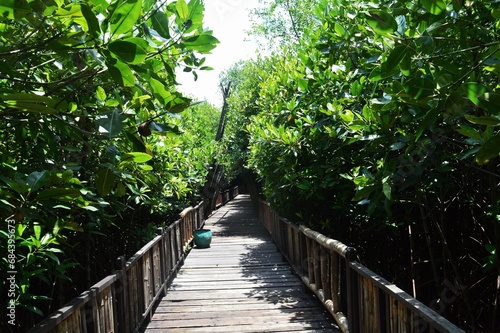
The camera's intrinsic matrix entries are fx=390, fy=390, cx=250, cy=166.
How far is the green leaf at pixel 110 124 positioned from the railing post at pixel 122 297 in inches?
96.7

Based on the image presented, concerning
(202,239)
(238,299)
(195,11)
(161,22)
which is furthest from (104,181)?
(202,239)

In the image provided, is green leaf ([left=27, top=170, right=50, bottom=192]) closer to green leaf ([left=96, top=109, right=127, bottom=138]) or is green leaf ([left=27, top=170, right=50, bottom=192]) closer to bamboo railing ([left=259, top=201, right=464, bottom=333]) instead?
green leaf ([left=96, top=109, right=127, bottom=138])

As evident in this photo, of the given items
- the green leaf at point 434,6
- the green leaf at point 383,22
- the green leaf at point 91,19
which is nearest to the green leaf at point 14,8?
the green leaf at point 91,19

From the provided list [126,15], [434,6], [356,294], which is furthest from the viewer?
[356,294]

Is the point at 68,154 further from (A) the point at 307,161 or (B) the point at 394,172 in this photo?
(A) the point at 307,161

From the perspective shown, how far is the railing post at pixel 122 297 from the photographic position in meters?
3.65

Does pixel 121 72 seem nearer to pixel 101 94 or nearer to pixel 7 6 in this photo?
pixel 7 6

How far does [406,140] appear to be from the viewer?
2221 mm

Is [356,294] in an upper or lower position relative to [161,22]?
lower

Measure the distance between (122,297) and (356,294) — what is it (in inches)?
85.4

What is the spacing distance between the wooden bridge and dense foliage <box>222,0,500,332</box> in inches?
20.1

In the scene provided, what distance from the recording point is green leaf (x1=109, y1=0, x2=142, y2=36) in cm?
125

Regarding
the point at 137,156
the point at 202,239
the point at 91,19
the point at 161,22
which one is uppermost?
the point at 161,22

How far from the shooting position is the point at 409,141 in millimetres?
2205
